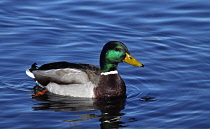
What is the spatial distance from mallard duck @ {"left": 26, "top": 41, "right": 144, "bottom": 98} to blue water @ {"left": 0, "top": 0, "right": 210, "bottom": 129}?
232mm

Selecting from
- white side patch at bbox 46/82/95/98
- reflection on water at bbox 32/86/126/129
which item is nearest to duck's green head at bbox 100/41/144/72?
white side patch at bbox 46/82/95/98

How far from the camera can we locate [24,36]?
15.9m

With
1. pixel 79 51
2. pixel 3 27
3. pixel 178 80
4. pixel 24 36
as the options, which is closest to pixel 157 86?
pixel 178 80

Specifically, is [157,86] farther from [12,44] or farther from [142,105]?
[12,44]

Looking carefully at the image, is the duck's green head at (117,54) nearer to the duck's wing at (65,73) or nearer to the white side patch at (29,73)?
the duck's wing at (65,73)

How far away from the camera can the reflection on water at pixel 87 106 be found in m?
11.1

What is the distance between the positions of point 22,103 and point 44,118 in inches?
41.3

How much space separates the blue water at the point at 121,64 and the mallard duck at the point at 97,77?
23cm

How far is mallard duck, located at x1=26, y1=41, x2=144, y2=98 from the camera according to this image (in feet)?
40.3

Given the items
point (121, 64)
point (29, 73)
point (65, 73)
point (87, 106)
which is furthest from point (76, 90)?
point (121, 64)

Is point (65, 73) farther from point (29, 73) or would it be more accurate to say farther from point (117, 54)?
point (117, 54)

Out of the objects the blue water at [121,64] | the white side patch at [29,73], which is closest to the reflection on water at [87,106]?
the blue water at [121,64]

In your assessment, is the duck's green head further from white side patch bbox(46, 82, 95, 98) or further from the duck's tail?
the duck's tail

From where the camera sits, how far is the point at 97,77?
1252cm
